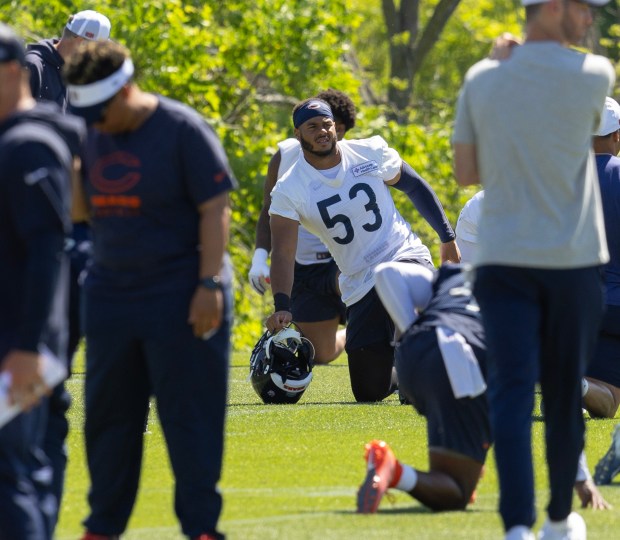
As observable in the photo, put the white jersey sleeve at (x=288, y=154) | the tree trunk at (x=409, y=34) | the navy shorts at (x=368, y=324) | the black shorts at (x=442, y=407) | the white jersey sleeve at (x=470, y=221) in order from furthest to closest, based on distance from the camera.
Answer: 1. the tree trunk at (x=409, y=34)
2. the white jersey sleeve at (x=288, y=154)
3. the navy shorts at (x=368, y=324)
4. the white jersey sleeve at (x=470, y=221)
5. the black shorts at (x=442, y=407)

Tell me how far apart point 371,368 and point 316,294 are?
1.74 meters

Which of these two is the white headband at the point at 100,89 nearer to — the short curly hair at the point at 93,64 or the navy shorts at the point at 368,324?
the short curly hair at the point at 93,64

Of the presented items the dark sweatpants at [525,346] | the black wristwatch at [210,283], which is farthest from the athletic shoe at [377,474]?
the black wristwatch at [210,283]

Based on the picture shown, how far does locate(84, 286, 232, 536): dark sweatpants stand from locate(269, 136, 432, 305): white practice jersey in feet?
14.9

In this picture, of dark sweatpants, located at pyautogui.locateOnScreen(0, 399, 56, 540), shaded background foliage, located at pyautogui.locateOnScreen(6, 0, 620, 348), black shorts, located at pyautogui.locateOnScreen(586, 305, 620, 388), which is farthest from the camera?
shaded background foliage, located at pyautogui.locateOnScreen(6, 0, 620, 348)

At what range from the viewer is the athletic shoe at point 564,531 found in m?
5.50

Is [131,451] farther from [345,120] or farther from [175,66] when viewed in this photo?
[175,66]

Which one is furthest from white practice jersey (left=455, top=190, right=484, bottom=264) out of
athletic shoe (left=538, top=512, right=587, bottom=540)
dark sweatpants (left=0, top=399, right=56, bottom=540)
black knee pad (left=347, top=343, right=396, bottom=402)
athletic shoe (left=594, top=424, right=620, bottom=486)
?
dark sweatpants (left=0, top=399, right=56, bottom=540)

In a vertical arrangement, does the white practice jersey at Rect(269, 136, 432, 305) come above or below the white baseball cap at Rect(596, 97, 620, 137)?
below

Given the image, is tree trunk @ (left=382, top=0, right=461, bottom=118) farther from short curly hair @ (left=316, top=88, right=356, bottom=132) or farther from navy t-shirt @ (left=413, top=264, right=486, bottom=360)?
navy t-shirt @ (left=413, top=264, right=486, bottom=360)

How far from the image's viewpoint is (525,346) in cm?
528

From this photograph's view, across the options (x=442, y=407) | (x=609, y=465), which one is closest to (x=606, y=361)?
(x=609, y=465)

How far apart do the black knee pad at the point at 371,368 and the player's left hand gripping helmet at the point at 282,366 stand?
0.29 m

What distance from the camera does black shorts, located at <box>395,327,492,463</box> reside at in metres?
6.36
